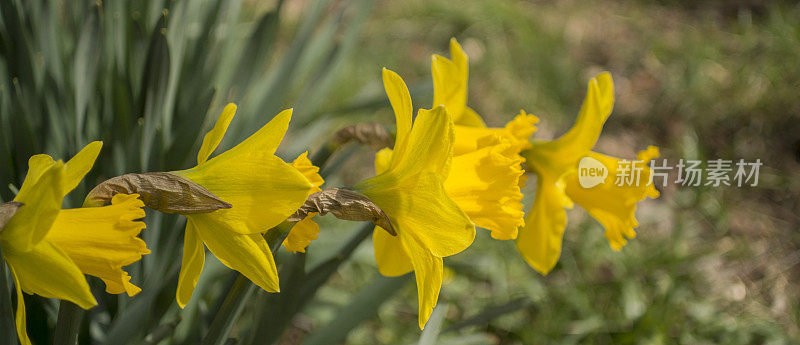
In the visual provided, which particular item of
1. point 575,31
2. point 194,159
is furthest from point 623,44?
point 194,159

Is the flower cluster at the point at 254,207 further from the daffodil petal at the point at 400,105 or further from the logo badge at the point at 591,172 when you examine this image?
the logo badge at the point at 591,172

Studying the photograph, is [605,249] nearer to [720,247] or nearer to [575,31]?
[720,247]

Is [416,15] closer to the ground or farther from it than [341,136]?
closer to the ground

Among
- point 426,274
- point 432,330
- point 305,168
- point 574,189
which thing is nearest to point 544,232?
point 574,189

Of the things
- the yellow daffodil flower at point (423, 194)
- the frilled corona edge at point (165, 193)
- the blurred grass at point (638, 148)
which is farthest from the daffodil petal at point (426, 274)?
the blurred grass at point (638, 148)

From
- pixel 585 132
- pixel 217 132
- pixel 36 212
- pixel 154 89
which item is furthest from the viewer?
pixel 154 89

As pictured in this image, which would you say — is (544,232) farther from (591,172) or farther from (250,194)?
(250,194)
